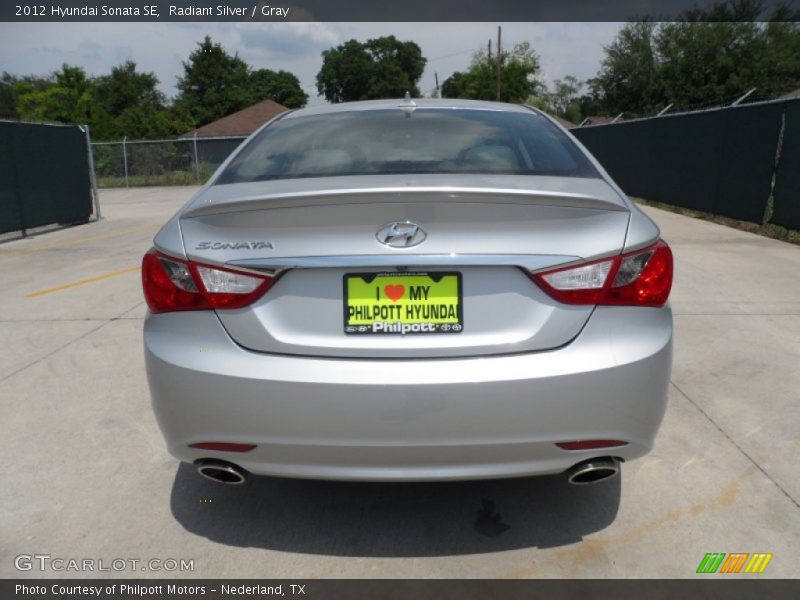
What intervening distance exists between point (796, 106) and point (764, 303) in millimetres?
5228

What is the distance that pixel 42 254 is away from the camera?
1024 cm

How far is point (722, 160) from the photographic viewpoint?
12.4 metres

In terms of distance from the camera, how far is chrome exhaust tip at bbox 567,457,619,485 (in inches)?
92.6

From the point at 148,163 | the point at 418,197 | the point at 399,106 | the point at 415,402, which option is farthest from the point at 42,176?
the point at 148,163

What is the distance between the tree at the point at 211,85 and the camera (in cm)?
7650

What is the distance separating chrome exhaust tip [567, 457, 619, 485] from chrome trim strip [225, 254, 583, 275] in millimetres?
697

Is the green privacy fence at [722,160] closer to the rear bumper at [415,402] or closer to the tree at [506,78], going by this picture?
the rear bumper at [415,402]

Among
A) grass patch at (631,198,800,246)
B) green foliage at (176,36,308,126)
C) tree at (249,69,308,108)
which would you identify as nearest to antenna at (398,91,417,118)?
grass patch at (631,198,800,246)

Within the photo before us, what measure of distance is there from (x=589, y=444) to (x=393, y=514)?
94cm

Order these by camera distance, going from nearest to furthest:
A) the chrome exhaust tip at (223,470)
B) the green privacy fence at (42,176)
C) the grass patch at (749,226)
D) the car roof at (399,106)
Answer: the chrome exhaust tip at (223,470) < the car roof at (399,106) < the grass patch at (749,226) < the green privacy fence at (42,176)

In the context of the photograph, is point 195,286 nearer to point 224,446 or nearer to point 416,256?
point 224,446

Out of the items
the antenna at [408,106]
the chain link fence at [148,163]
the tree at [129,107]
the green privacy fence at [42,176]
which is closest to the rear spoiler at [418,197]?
the antenna at [408,106]

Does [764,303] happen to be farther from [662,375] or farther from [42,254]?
[42,254]

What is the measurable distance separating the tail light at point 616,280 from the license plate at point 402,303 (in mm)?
278
